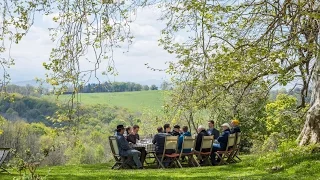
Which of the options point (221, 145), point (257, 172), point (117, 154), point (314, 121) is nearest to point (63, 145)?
point (117, 154)

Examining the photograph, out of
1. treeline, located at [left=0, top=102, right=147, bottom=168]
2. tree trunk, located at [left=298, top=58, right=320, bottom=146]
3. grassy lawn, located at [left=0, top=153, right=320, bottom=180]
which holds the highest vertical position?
tree trunk, located at [left=298, top=58, right=320, bottom=146]

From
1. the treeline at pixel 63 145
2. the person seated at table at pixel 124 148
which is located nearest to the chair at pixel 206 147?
the person seated at table at pixel 124 148

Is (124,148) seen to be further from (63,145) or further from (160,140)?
(63,145)

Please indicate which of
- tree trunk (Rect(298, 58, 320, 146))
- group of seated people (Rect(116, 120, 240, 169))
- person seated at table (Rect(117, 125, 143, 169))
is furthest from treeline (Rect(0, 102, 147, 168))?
tree trunk (Rect(298, 58, 320, 146))

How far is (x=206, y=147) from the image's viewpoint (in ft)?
48.4

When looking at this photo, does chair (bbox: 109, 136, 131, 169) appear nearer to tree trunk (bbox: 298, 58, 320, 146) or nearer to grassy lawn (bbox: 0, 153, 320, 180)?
grassy lawn (bbox: 0, 153, 320, 180)

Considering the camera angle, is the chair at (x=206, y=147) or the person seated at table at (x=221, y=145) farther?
the person seated at table at (x=221, y=145)

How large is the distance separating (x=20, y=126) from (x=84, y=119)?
58321 millimetres

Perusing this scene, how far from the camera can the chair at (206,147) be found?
14.6m

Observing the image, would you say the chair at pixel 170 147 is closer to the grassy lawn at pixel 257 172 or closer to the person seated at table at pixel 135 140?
the person seated at table at pixel 135 140

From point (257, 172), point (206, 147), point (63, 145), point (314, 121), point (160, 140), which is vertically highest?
point (314, 121)

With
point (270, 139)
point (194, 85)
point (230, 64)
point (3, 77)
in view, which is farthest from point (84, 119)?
point (270, 139)

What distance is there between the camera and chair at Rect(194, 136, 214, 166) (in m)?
14.6

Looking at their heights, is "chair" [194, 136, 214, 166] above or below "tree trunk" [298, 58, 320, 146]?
below
